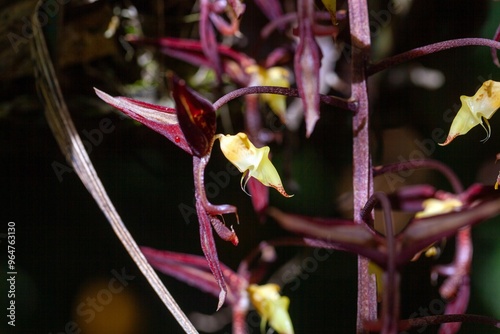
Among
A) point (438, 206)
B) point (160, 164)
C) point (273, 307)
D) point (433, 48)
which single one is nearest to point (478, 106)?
point (433, 48)

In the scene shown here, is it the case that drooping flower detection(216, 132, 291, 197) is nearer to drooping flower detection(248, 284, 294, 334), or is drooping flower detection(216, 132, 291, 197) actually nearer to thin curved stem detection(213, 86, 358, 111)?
thin curved stem detection(213, 86, 358, 111)

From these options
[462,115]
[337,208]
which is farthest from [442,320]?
[337,208]

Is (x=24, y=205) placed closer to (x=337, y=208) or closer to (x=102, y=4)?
(x=102, y=4)

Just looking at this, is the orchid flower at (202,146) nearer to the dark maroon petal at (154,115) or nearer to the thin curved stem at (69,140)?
the dark maroon petal at (154,115)

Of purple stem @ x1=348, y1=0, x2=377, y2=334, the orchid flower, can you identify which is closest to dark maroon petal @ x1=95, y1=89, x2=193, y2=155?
the orchid flower

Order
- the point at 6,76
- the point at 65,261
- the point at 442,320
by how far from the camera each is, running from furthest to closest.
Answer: the point at 65,261 → the point at 6,76 → the point at 442,320

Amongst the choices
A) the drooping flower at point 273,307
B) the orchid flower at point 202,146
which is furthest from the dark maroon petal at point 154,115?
the drooping flower at point 273,307

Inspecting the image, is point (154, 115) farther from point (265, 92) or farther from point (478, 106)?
point (478, 106)
